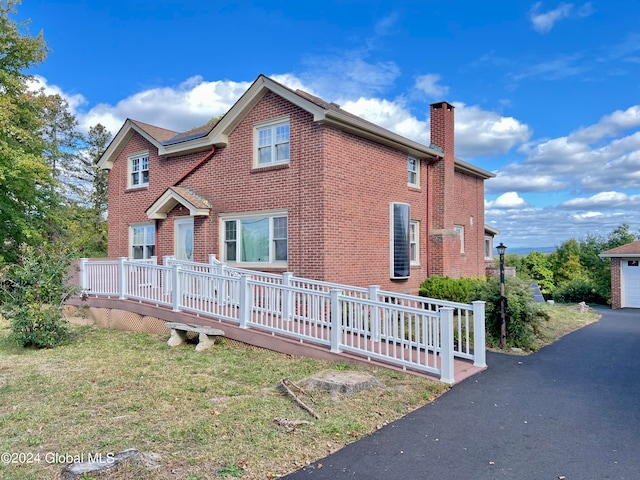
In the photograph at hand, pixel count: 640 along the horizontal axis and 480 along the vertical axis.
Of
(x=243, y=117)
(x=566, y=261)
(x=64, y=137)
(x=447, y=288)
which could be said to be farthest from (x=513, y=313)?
(x=64, y=137)

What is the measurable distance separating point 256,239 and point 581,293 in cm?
2204

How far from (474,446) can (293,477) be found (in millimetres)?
1977

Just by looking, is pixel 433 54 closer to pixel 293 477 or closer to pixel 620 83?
pixel 620 83

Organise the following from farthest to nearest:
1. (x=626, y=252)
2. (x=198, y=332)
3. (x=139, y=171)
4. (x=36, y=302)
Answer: (x=626, y=252) → (x=139, y=171) → (x=36, y=302) → (x=198, y=332)

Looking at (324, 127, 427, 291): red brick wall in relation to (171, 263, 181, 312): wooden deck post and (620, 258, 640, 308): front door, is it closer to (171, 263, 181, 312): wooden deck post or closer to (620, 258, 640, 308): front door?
(171, 263, 181, 312): wooden deck post

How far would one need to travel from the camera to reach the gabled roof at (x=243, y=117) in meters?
11.2

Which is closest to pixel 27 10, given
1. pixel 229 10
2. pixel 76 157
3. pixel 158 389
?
pixel 229 10

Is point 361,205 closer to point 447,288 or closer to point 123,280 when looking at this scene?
point 447,288

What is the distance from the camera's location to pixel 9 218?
61.8 feet

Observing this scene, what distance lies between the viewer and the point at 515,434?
→ 4.87m

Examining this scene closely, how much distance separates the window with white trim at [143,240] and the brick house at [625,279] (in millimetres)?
21518

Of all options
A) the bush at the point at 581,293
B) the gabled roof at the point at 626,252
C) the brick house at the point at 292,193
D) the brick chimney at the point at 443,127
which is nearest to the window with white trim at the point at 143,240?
the brick house at the point at 292,193

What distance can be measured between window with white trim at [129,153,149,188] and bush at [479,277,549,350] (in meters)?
12.4

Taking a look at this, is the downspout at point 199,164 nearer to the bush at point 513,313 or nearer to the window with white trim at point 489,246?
the bush at point 513,313
